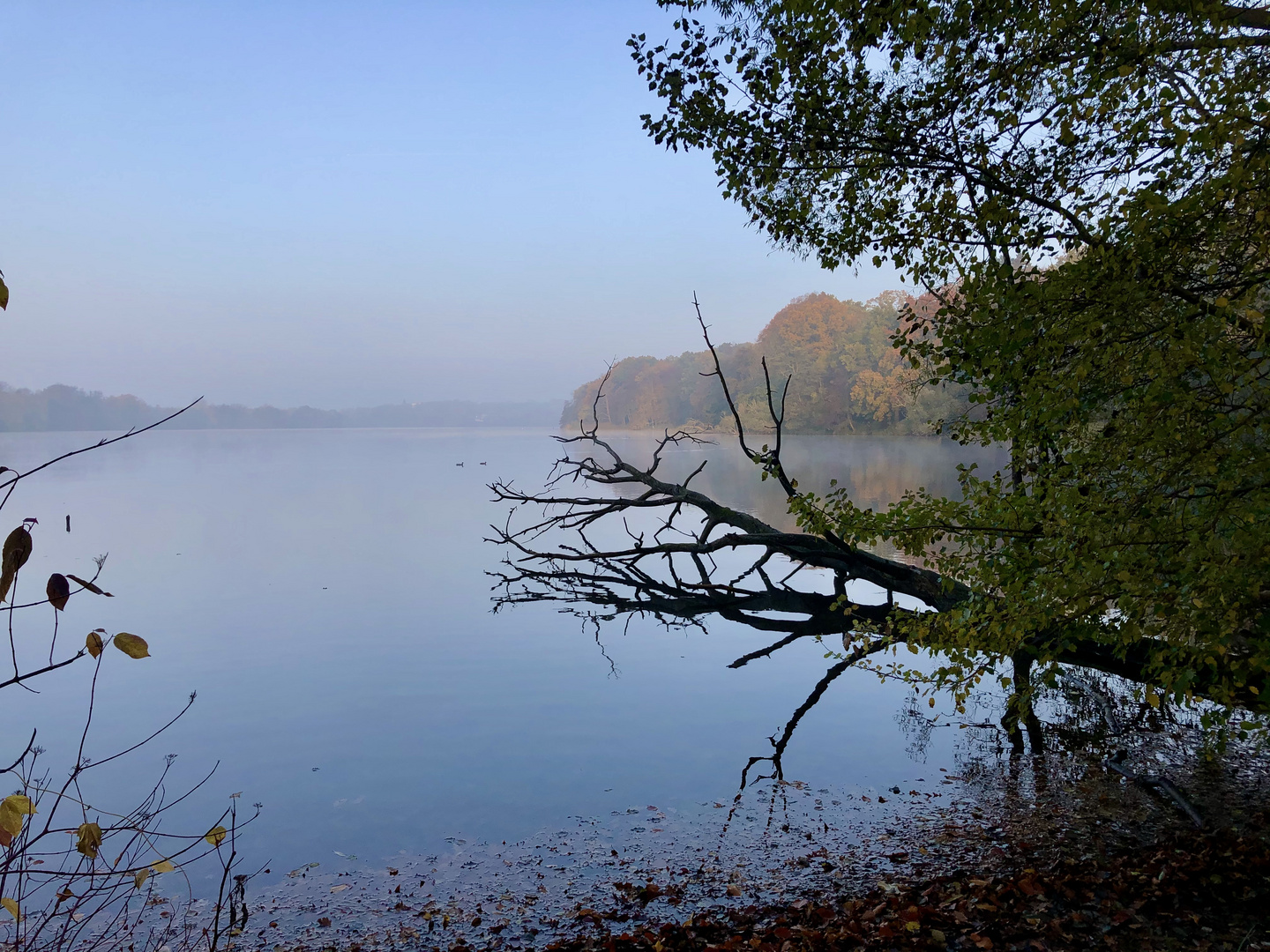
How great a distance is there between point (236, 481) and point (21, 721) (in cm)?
4343

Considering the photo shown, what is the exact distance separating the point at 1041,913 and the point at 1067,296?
13.1ft

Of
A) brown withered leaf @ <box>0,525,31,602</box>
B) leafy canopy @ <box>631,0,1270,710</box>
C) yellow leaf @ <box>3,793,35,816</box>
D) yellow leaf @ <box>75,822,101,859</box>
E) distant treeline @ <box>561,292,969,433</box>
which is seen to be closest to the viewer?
brown withered leaf @ <box>0,525,31,602</box>

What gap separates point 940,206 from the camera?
697 centimetres

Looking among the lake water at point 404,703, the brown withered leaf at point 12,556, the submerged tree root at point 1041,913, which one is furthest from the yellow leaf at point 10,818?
the lake water at point 404,703

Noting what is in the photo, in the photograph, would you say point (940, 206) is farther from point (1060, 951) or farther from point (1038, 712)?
point (1038, 712)

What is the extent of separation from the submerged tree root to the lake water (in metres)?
3.29

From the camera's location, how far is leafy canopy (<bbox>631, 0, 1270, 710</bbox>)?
15.9 ft

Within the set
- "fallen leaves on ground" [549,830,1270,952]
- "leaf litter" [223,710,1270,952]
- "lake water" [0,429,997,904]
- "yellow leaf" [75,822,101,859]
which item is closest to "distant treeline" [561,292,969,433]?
"lake water" [0,429,997,904]

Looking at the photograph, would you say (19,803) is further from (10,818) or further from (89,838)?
(89,838)

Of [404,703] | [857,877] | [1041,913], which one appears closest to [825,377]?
[404,703]

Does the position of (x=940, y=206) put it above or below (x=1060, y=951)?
above

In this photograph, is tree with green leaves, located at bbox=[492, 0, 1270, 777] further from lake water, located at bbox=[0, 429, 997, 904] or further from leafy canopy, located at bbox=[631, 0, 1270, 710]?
lake water, located at bbox=[0, 429, 997, 904]

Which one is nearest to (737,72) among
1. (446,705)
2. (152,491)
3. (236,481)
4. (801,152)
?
(801,152)

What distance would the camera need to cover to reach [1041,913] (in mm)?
5312
